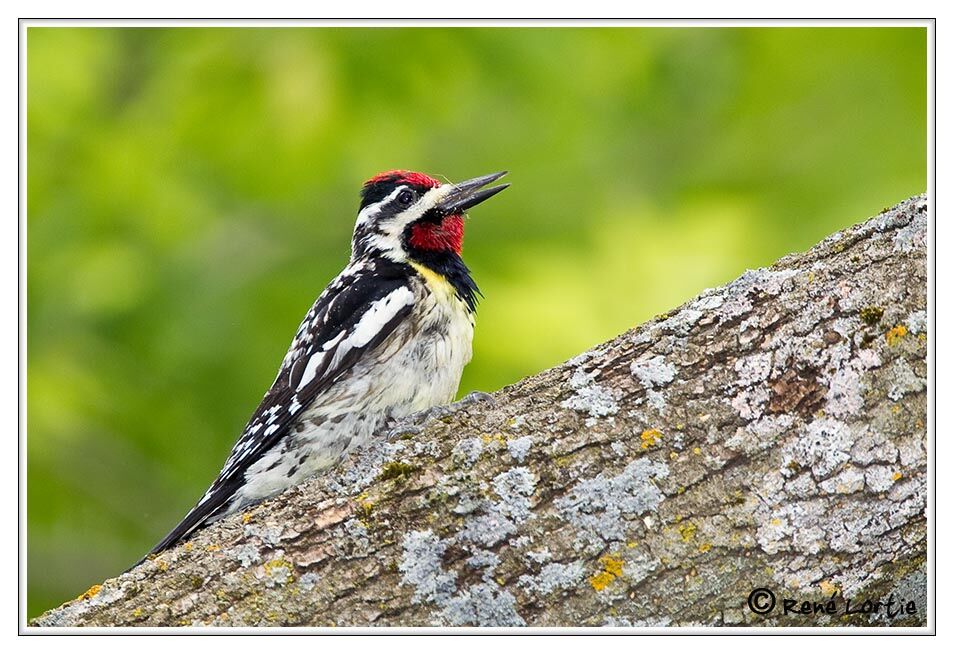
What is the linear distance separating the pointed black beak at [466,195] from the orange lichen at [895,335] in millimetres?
1379

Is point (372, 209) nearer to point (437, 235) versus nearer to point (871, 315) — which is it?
point (437, 235)

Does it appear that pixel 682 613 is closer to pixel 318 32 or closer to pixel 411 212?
pixel 411 212

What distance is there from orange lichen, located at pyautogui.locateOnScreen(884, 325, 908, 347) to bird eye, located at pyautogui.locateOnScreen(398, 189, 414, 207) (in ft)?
5.63

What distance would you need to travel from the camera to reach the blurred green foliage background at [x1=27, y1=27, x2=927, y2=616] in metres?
3.12

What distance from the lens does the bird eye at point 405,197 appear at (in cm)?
339

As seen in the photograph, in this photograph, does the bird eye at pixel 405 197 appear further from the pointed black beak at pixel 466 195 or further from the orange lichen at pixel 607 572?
the orange lichen at pixel 607 572

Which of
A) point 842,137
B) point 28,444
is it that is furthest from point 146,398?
point 842,137

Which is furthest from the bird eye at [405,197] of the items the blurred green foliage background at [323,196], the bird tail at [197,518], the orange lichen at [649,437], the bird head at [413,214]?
the orange lichen at [649,437]

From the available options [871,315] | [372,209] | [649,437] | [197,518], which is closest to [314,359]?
[197,518]

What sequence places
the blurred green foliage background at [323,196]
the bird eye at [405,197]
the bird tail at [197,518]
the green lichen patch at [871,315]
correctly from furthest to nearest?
the bird eye at [405,197]
the blurred green foliage background at [323,196]
the bird tail at [197,518]
the green lichen patch at [871,315]

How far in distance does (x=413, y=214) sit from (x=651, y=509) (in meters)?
1.56

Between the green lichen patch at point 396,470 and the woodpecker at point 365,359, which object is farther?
the woodpecker at point 365,359

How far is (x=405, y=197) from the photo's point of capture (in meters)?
3.40
